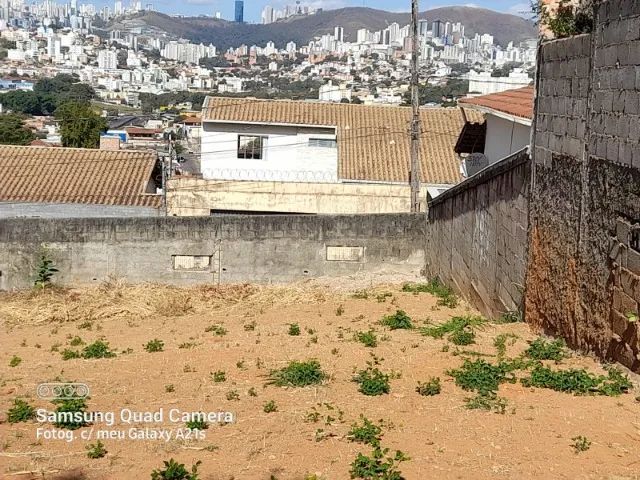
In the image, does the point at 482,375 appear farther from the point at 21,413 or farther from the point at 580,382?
the point at 21,413

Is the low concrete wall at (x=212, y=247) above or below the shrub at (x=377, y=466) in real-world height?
below

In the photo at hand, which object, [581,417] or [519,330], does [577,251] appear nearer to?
[519,330]

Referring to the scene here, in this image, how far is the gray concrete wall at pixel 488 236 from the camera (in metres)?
10.7

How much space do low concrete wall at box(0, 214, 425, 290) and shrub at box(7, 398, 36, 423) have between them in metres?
10.2

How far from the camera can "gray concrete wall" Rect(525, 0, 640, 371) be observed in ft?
24.2

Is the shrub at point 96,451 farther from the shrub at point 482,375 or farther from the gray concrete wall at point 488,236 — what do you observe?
the gray concrete wall at point 488,236

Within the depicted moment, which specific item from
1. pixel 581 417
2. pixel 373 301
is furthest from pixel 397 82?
pixel 581 417

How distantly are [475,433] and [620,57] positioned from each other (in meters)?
3.73

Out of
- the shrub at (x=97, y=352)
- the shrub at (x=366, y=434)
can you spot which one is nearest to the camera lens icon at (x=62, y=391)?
the shrub at (x=97, y=352)

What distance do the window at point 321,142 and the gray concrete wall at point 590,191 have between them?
1915 cm

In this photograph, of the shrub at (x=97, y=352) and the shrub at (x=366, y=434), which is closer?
the shrub at (x=366, y=434)

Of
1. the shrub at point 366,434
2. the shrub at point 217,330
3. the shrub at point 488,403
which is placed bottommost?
the shrub at point 217,330

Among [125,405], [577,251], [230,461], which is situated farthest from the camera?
[577,251]

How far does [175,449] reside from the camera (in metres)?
6.36
